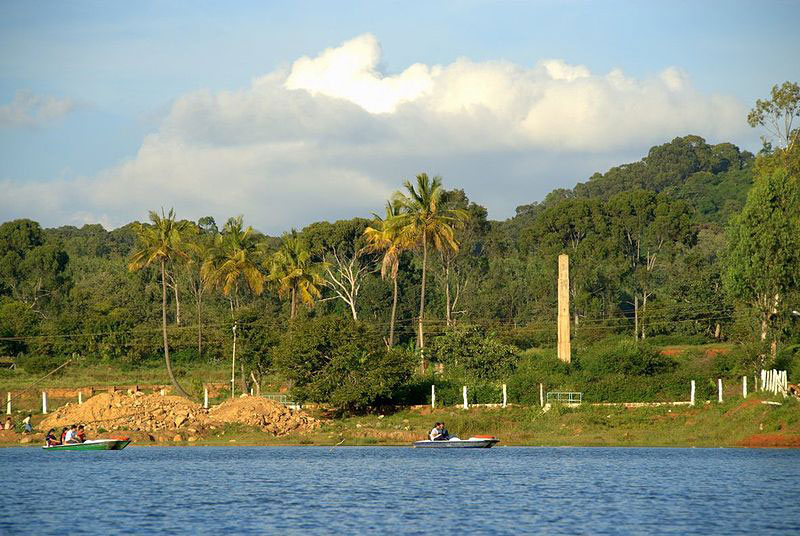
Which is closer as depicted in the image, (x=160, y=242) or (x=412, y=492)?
(x=412, y=492)

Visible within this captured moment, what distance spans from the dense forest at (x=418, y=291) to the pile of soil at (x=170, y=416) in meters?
2.93

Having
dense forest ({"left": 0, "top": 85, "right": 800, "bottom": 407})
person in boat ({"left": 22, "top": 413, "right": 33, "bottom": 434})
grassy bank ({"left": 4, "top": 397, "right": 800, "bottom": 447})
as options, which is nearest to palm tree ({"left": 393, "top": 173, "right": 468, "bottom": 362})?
dense forest ({"left": 0, "top": 85, "right": 800, "bottom": 407})

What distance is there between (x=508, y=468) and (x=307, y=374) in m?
27.1

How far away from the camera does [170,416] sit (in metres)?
75.6

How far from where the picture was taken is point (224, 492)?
1677 inches

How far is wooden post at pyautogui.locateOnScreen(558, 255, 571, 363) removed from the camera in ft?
266

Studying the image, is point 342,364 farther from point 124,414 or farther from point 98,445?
point 98,445

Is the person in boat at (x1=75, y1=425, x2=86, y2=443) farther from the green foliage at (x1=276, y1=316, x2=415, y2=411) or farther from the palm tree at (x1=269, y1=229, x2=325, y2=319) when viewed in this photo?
the palm tree at (x1=269, y1=229, x2=325, y2=319)

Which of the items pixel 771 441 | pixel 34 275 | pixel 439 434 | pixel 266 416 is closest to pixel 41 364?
pixel 34 275

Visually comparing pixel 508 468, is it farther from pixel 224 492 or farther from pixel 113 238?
pixel 113 238

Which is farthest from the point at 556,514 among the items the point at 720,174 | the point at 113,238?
the point at 720,174

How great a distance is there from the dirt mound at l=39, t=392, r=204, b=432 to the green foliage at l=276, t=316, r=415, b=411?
7.59m

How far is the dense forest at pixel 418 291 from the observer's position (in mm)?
76125

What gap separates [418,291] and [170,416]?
52371mm
